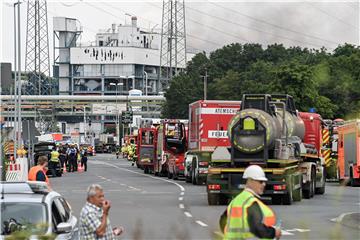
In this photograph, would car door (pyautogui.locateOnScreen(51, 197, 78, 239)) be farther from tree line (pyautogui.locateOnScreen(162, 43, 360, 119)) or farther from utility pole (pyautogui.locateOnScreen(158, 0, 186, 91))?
utility pole (pyautogui.locateOnScreen(158, 0, 186, 91))

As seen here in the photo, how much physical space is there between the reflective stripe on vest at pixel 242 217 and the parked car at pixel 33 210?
281cm

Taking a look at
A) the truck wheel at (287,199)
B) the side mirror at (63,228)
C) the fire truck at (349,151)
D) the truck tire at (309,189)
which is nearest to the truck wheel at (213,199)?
the truck wheel at (287,199)

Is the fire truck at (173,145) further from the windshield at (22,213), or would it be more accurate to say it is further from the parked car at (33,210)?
the windshield at (22,213)

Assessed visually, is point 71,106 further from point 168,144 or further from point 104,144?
point 168,144

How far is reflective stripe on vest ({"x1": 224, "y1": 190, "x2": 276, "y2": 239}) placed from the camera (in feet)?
28.6

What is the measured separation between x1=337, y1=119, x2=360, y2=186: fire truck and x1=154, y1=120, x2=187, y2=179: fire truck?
849cm

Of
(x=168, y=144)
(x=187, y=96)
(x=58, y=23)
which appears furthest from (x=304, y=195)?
(x=58, y=23)

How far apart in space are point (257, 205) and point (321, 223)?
44.0 ft

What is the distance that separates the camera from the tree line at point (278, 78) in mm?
72938

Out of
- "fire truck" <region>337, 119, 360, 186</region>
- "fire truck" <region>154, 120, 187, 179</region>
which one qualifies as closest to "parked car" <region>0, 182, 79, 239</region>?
"fire truck" <region>337, 119, 360, 186</region>

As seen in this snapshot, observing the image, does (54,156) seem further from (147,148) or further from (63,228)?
(63,228)

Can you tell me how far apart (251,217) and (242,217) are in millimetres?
101

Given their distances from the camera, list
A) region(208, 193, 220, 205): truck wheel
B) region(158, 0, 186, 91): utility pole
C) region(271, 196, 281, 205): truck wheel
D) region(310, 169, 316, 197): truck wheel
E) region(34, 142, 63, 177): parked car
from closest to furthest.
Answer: region(208, 193, 220, 205): truck wheel, region(271, 196, 281, 205): truck wheel, region(310, 169, 316, 197): truck wheel, region(34, 142, 63, 177): parked car, region(158, 0, 186, 91): utility pole

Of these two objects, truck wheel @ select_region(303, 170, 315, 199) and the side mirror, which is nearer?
the side mirror
